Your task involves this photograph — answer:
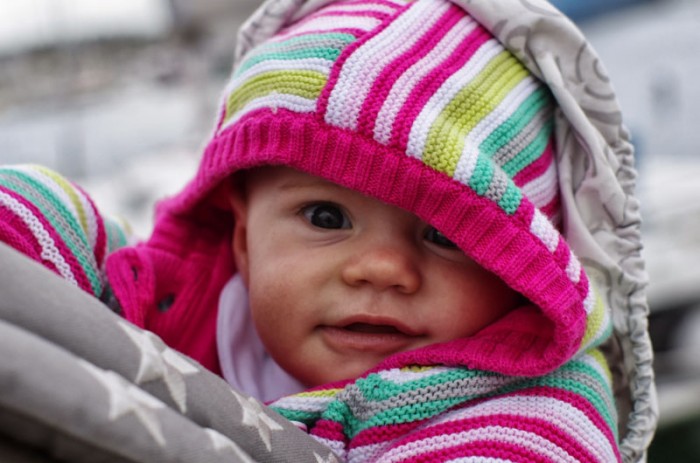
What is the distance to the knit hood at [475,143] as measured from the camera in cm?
72

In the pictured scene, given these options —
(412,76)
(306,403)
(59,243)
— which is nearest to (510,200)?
(412,76)

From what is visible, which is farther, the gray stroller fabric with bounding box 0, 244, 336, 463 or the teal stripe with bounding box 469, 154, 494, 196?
the teal stripe with bounding box 469, 154, 494, 196

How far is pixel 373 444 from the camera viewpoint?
70 centimetres

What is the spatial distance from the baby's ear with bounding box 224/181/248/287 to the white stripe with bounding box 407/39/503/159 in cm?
25

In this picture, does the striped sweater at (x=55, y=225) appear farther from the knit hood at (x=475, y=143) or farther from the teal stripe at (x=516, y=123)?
the teal stripe at (x=516, y=123)

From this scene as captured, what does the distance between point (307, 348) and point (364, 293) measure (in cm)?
8

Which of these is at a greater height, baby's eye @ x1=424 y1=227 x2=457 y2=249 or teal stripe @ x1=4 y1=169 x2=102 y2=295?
baby's eye @ x1=424 y1=227 x2=457 y2=249

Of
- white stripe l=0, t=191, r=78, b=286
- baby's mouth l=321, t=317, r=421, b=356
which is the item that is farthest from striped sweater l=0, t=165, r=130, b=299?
baby's mouth l=321, t=317, r=421, b=356

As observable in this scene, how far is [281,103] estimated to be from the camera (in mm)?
784

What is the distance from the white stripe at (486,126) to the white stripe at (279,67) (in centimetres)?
14

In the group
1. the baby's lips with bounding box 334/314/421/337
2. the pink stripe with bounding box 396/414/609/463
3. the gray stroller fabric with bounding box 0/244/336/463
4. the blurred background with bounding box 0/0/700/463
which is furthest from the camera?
the blurred background with bounding box 0/0/700/463

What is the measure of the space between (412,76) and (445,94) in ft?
0.11

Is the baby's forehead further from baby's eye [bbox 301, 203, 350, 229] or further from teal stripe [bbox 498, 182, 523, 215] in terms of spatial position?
teal stripe [bbox 498, 182, 523, 215]

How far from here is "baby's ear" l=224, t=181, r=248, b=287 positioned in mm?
901
